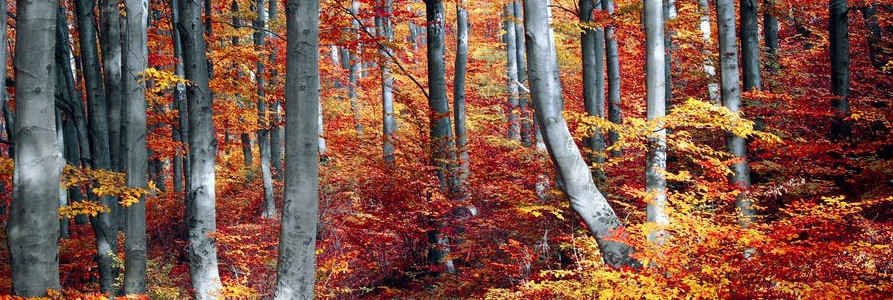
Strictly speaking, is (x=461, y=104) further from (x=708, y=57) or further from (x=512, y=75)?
(x=512, y=75)

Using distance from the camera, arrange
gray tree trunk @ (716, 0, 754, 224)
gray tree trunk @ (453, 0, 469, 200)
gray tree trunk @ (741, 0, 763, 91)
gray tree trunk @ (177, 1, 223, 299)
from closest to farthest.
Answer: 1. gray tree trunk @ (716, 0, 754, 224)
2. gray tree trunk @ (177, 1, 223, 299)
3. gray tree trunk @ (741, 0, 763, 91)
4. gray tree trunk @ (453, 0, 469, 200)

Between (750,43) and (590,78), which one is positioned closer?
(750,43)

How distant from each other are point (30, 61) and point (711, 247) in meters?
5.87

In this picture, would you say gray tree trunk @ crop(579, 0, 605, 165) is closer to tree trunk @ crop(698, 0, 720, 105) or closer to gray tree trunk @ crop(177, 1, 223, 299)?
tree trunk @ crop(698, 0, 720, 105)

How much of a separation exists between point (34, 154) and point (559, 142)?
488 cm

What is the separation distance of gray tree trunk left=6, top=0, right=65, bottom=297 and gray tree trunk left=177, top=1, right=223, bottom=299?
10.1ft

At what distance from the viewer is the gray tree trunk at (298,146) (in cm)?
672

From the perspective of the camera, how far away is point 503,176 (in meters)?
12.0

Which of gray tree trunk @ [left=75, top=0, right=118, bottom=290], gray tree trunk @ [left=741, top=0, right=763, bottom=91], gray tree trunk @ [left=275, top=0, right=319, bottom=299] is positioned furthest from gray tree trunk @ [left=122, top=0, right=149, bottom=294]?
gray tree trunk @ [left=741, top=0, right=763, bottom=91]

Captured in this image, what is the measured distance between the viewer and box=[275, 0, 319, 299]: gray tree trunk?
672 cm

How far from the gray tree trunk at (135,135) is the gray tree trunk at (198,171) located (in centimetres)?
58

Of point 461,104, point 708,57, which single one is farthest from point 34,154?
point 708,57

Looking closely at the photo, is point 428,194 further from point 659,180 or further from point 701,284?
point 701,284

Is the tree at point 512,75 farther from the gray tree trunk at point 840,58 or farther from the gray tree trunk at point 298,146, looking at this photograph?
the gray tree trunk at point 298,146
